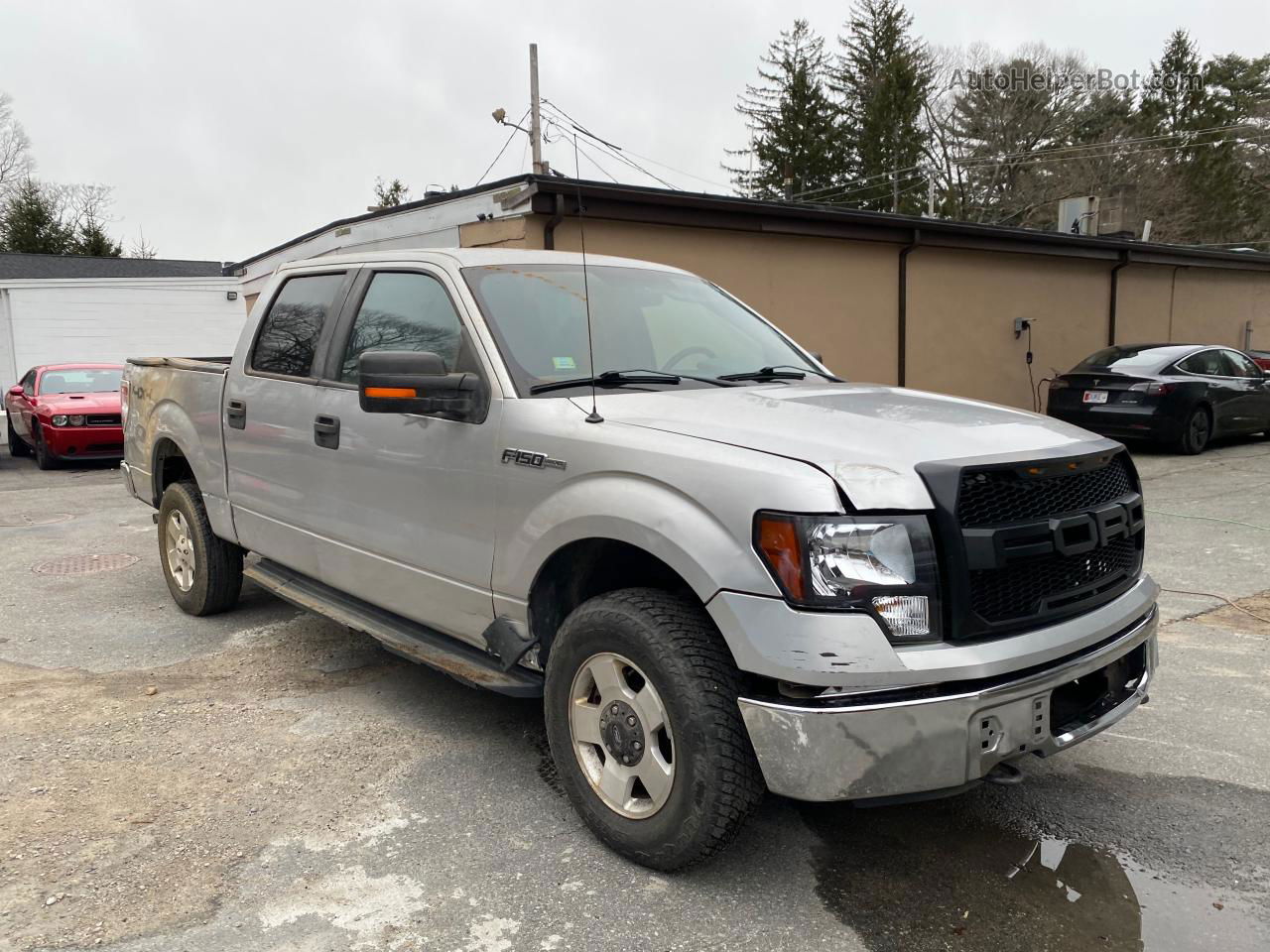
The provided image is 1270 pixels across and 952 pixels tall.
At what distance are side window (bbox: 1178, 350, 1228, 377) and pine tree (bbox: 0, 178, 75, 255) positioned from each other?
4394 centimetres

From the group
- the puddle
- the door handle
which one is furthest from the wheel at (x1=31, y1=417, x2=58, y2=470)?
the puddle

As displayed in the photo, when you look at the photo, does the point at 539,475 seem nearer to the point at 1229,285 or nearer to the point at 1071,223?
the point at 1071,223

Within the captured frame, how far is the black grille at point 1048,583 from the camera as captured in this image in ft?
8.65

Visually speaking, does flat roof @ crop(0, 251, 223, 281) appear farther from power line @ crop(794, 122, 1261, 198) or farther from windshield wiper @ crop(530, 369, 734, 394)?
windshield wiper @ crop(530, 369, 734, 394)

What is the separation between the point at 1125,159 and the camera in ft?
131

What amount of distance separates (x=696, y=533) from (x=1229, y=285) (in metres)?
20.9

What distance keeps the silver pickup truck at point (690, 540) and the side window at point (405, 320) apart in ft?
0.05

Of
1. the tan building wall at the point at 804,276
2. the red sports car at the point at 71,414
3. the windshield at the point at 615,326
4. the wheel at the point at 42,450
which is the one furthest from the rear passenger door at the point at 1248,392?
the wheel at the point at 42,450

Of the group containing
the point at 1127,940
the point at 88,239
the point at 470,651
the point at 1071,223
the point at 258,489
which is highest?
the point at 88,239

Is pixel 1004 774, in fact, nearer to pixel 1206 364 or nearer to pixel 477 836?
pixel 477 836

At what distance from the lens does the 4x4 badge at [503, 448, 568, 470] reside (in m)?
3.17

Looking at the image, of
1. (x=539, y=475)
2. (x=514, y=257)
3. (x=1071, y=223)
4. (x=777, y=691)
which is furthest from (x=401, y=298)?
(x=1071, y=223)

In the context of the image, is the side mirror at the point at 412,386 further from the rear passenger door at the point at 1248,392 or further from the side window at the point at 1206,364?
the rear passenger door at the point at 1248,392

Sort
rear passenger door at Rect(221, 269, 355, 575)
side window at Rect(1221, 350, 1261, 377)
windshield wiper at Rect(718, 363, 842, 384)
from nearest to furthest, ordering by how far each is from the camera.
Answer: windshield wiper at Rect(718, 363, 842, 384), rear passenger door at Rect(221, 269, 355, 575), side window at Rect(1221, 350, 1261, 377)
